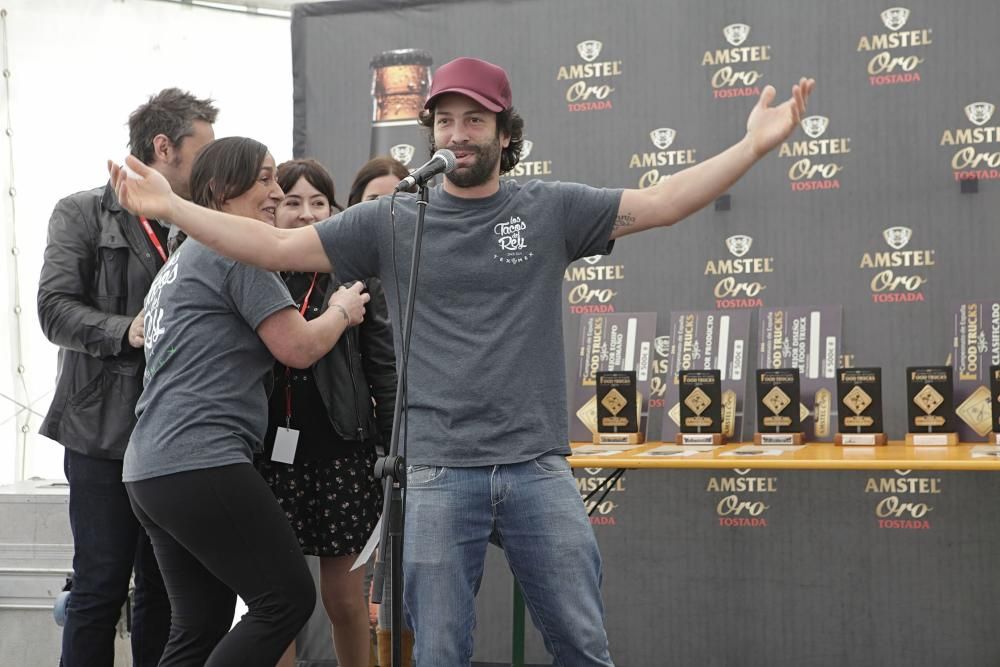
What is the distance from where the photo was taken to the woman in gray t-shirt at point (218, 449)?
2123 millimetres

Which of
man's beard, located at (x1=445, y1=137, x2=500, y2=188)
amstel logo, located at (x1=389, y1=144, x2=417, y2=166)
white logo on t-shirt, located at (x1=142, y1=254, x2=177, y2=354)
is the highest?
amstel logo, located at (x1=389, y1=144, x2=417, y2=166)

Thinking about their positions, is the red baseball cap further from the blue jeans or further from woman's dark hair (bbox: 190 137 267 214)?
the blue jeans

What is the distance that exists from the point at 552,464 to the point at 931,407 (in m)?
1.64

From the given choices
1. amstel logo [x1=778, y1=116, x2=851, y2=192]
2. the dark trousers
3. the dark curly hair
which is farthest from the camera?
amstel logo [x1=778, y1=116, x2=851, y2=192]

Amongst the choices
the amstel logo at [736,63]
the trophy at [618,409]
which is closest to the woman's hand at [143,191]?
the trophy at [618,409]

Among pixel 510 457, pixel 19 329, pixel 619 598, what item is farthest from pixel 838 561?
pixel 19 329

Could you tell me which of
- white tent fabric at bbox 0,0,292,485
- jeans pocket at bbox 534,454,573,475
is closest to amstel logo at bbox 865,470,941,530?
jeans pocket at bbox 534,454,573,475

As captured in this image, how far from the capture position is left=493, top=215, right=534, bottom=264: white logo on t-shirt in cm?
207

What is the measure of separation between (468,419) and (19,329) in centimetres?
291

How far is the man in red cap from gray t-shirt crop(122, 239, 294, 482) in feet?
0.56

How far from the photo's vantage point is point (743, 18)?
12.7 ft

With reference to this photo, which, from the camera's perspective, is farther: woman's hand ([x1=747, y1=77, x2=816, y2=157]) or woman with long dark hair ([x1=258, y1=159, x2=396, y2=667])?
woman with long dark hair ([x1=258, y1=159, x2=396, y2=667])

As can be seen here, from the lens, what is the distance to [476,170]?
2102mm

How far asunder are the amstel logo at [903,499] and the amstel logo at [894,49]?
1325 millimetres
